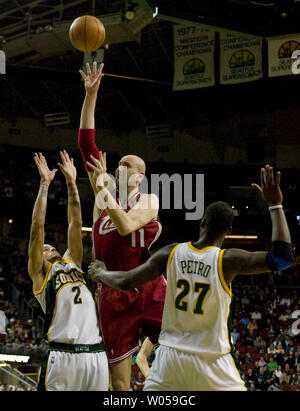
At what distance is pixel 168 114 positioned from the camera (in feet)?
75.0

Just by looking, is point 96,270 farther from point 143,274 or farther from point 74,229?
point 74,229

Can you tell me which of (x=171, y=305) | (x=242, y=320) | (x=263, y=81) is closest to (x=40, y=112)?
(x=263, y=81)

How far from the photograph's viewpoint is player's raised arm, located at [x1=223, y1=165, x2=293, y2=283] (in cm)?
337

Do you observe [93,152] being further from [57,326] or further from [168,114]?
[168,114]

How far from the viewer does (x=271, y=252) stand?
3398 mm

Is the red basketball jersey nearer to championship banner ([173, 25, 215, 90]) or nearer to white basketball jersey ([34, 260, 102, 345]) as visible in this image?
white basketball jersey ([34, 260, 102, 345])

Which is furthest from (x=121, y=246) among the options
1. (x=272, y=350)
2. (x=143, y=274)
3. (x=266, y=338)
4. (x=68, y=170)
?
(x=266, y=338)

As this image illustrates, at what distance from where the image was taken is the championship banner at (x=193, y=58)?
15.6 m

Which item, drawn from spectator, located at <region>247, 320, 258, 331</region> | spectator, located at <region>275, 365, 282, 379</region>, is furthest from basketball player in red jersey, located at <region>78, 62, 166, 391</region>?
A: spectator, located at <region>247, 320, 258, 331</region>

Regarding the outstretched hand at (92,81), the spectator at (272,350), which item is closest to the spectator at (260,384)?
the spectator at (272,350)

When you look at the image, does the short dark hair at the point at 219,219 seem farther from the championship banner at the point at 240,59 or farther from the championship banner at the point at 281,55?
the championship banner at the point at 240,59

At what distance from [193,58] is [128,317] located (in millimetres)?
12359

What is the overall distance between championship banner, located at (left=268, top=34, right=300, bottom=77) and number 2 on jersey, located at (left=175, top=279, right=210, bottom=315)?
11.5 metres

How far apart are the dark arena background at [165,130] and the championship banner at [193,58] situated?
0.03m
